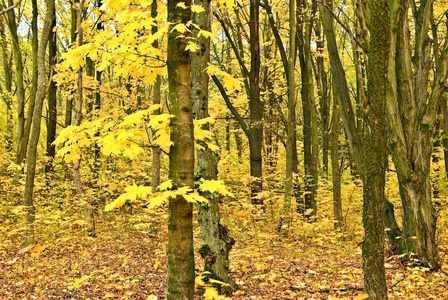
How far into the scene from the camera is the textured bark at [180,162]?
2.47m

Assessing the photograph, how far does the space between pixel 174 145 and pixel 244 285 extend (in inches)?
122

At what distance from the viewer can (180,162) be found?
2.54m

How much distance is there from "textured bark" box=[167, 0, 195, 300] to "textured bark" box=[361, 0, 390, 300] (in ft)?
5.60

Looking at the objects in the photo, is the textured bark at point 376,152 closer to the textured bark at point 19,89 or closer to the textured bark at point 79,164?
the textured bark at point 79,164

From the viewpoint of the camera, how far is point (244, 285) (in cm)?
464

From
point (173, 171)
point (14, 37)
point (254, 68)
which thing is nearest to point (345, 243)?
point (254, 68)

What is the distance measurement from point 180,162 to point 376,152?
6.07ft

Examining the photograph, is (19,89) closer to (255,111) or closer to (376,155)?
(255,111)

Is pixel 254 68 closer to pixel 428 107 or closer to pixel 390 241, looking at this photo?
pixel 428 107

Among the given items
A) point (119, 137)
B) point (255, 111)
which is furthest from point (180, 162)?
point (255, 111)

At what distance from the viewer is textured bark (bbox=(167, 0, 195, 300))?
2475mm

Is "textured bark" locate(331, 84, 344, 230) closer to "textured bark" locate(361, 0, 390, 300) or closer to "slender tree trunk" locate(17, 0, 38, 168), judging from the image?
"textured bark" locate(361, 0, 390, 300)

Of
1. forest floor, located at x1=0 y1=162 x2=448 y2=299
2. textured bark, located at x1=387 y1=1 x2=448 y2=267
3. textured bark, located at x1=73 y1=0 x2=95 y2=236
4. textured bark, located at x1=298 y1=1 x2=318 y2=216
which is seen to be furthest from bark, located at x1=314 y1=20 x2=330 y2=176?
textured bark, located at x1=73 y1=0 x2=95 y2=236

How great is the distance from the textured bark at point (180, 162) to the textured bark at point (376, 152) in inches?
67.2
